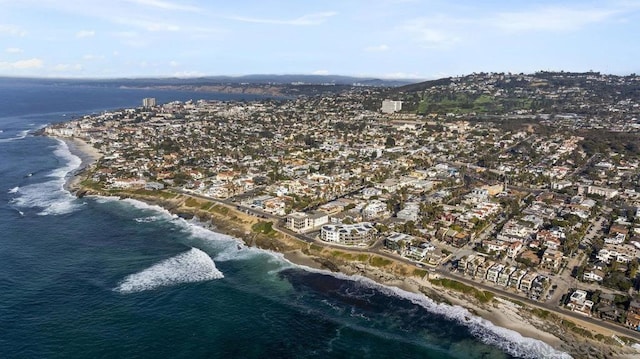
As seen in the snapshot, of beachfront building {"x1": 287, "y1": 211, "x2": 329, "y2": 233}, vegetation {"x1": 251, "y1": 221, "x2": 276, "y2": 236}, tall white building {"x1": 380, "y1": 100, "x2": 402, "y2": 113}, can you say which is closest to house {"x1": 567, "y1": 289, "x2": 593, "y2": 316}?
beachfront building {"x1": 287, "y1": 211, "x2": 329, "y2": 233}

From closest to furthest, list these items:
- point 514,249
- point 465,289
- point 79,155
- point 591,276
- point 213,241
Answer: point 465,289 → point 591,276 → point 514,249 → point 213,241 → point 79,155

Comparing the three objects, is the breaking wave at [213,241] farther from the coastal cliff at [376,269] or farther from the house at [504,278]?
the house at [504,278]

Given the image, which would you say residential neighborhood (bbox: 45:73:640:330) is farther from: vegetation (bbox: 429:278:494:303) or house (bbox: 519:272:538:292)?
vegetation (bbox: 429:278:494:303)

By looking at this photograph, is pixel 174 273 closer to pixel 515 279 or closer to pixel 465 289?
pixel 465 289

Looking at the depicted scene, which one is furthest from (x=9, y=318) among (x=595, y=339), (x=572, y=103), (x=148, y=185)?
(x=572, y=103)

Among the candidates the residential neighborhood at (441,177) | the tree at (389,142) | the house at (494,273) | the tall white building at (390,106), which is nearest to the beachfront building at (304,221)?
the residential neighborhood at (441,177)

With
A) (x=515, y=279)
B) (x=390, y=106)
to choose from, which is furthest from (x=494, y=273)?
(x=390, y=106)

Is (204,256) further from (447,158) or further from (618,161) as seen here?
(618,161)
